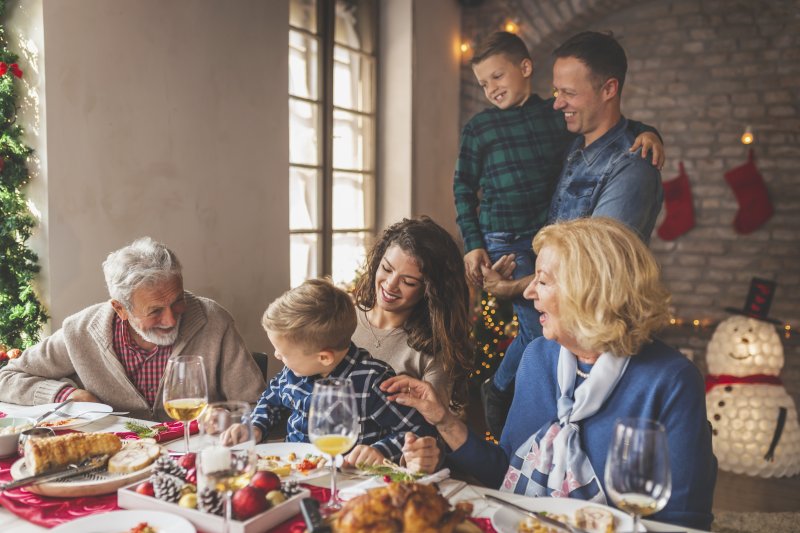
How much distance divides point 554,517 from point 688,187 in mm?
4214

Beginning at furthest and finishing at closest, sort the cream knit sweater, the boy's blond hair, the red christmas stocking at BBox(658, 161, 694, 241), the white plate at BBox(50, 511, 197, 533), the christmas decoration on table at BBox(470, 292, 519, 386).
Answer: the red christmas stocking at BBox(658, 161, 694, 241), the christmas decoration on table at BBox(470, 292, 519, 386), the cream knit sweater, the boy's blond hair, the white plate at BBox(50, 511, 197, 533)

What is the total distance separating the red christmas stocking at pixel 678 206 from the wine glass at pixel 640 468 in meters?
4.25

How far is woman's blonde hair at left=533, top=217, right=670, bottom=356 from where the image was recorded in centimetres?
155

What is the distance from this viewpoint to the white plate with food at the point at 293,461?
1517 mm

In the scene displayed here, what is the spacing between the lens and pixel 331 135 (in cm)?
445

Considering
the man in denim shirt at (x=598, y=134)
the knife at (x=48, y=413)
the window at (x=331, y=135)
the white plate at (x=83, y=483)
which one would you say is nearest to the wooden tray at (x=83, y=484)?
the white plate at (x=83, y=483)

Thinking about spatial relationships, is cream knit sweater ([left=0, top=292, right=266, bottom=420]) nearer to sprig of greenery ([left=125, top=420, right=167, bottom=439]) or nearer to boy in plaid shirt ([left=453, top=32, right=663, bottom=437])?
sprig of greenery ([left=125, top=420, right=167, bottom=439])

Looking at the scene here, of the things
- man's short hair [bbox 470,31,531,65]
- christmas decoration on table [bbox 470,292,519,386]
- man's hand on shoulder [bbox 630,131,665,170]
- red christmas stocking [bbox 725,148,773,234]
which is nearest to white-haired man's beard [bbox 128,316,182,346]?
man's short hair [bbox 470,31,531,65]

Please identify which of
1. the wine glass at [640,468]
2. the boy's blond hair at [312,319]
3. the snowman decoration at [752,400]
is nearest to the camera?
the wine glass at [640,468]

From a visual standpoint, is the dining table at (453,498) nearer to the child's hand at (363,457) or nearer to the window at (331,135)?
the child's hand at (363,457)

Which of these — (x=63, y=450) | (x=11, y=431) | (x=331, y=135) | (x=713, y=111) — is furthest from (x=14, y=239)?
(x=713, y=111)

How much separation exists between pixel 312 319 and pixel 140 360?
808 millimetres

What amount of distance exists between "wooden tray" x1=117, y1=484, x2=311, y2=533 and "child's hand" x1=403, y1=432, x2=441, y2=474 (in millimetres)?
297

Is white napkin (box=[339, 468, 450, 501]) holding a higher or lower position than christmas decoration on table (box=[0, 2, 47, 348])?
lower
